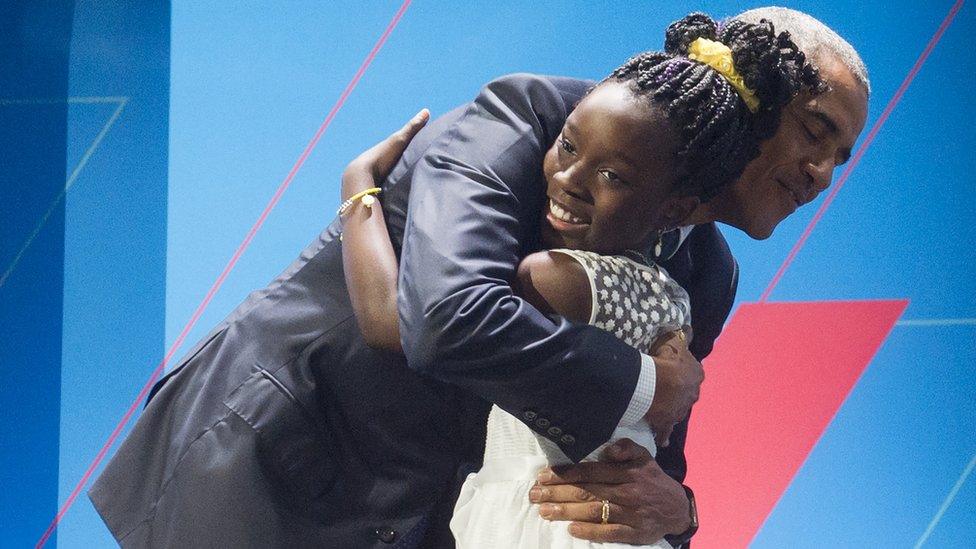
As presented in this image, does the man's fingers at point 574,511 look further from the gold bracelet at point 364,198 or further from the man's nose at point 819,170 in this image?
the man's nose at point 819,170

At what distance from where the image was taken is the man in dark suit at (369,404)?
1.15 meters

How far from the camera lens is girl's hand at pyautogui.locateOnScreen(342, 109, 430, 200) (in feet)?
4.46

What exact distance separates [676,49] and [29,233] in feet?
4.40

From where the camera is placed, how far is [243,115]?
2.13 meters

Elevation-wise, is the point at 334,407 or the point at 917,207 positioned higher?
the point at 917,207

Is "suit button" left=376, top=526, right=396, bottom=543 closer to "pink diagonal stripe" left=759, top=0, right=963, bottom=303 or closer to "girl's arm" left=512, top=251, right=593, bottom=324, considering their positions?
"girl's arm" left=512, top=251, right=593, bottom=324

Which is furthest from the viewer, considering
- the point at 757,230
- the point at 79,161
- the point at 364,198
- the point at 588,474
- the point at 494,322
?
the point at 79,161

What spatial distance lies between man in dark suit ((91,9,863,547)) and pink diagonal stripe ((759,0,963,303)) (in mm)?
705

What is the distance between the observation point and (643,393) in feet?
3.80

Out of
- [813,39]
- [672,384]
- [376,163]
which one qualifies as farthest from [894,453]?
[376,163]

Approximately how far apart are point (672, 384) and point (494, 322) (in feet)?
0.72

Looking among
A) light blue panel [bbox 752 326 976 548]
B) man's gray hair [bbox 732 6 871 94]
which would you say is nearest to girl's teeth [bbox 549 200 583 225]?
man's gray hair [bbox 732 6 871 94]

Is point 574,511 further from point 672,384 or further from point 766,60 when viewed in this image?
point 766,60

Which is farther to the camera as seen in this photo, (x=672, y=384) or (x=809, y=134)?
(x=809, y=134)
